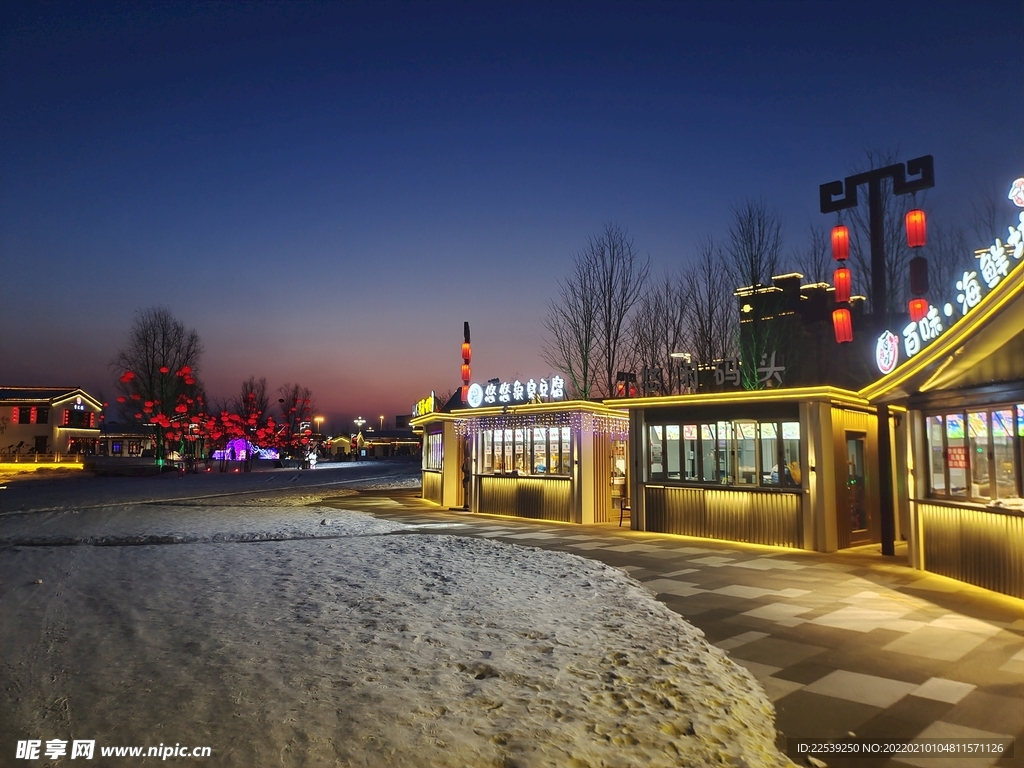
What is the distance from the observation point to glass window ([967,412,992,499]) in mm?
9438

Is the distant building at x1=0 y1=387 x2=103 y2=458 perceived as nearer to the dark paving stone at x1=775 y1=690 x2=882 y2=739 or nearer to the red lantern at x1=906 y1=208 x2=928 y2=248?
the red lantern at x1=906 y1=208 x2=928 y2=248

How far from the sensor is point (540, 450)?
2014 cm

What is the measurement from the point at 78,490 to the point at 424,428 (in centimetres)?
1702

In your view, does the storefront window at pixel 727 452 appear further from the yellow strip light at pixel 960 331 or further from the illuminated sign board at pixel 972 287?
the illuminated sign board at pixel 972 287

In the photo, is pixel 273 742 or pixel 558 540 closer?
pixel 273 742

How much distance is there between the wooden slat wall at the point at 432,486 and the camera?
2491 centimetres

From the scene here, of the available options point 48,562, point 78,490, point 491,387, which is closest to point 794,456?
point 491,387

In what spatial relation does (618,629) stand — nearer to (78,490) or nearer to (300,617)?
(300,617)

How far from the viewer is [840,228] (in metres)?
14.7

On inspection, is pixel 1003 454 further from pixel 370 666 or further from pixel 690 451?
pixel 370 666

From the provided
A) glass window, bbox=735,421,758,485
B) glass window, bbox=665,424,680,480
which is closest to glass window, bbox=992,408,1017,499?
glass window, bbox=735,421,758,485

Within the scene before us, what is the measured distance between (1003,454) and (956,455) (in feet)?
3.47

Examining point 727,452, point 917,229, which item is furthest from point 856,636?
point 917,229

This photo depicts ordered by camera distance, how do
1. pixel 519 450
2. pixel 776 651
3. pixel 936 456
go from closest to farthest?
pixel 776 651 → pixel 936 456 → pixel 519 450
